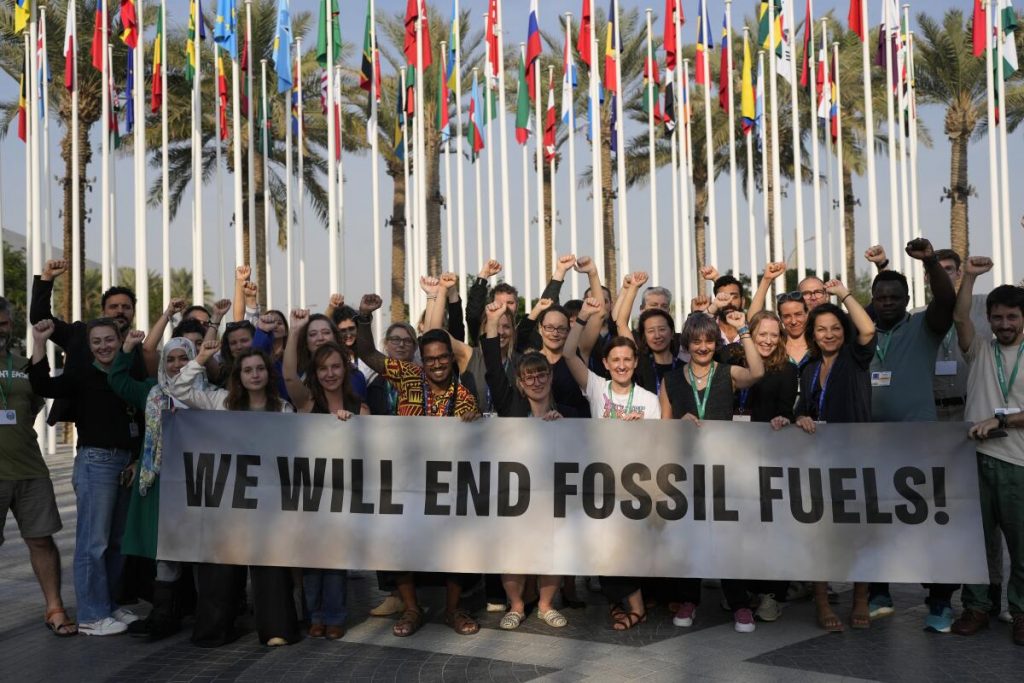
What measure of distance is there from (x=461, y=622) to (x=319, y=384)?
68.7 inches

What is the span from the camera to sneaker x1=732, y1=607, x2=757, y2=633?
6.40 metres

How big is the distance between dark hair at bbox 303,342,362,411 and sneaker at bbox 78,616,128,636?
Result: 6.03ft

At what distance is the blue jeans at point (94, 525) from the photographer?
6512 mm

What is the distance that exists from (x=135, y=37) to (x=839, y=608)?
1803cm

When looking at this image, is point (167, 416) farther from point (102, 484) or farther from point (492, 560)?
point (492, 560)

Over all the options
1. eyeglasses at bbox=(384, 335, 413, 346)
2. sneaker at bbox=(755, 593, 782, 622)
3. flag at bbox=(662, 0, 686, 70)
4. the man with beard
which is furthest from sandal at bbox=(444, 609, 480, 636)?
flag at bbox=(662, 0, 686, 70)

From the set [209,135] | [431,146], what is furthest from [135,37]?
[431,146]

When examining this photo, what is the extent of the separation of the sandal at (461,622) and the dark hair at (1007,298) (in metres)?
3.67

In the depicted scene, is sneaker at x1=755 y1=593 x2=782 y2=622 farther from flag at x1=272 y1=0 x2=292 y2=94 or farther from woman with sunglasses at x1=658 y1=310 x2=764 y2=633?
flag at x1=272 y1=0 x2=292 y2=94

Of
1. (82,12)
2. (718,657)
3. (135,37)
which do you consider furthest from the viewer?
(82,12)

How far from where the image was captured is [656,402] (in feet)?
21.8

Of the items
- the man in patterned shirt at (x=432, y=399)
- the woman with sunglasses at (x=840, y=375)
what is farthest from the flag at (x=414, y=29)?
the woman with sunglasses at (x=840, y=375)

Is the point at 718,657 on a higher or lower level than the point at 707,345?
lower

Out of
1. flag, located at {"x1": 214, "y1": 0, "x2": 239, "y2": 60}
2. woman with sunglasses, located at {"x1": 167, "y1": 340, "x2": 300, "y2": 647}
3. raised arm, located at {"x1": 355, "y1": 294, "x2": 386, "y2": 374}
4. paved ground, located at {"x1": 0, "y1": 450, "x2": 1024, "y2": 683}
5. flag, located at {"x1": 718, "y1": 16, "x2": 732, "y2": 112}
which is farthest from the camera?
flag, located at {"x1": 718, "y1": 16, "x2": 732, "y2": 112}
